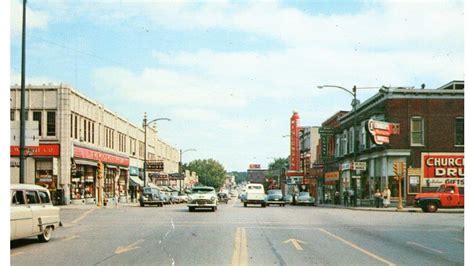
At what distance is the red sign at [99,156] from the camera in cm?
5442

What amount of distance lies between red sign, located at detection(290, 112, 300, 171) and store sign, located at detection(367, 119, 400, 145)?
189ft

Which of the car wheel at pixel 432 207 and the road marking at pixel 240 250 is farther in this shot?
the car wheel at pixel 432 207

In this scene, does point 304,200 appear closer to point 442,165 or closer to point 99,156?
point 442,165

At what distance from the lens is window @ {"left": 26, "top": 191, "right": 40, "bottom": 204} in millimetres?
17797

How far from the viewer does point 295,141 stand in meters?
112

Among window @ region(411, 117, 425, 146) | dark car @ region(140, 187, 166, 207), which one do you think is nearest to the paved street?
window @ region(411, 117, 425, 146)

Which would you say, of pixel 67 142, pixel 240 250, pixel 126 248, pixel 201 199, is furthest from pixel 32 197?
pixel 67 142

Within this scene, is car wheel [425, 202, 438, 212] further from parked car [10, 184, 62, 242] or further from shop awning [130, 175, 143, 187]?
shop awning [130, 175, 143, 187]

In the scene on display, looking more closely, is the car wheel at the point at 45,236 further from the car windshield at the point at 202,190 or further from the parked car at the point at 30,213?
the car windshield at the point at 202,190

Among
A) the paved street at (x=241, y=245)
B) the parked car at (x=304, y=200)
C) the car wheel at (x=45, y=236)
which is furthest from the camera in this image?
the parked car at (x=304, y=200)

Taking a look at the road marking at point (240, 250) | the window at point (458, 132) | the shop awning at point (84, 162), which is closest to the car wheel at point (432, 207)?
the window at point (458, 132)

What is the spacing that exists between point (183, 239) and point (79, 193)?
38486 millimetres

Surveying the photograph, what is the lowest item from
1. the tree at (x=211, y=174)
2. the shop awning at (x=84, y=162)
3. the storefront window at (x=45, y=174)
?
the tree at (x=211, y=174)
